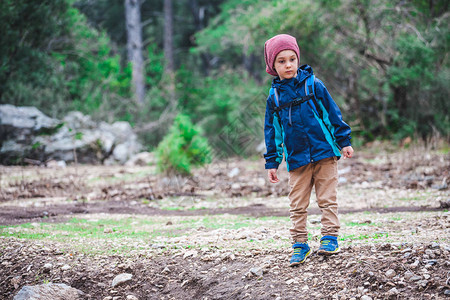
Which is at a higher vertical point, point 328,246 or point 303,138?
point 303,138

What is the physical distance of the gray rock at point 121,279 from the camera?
11.4 feet

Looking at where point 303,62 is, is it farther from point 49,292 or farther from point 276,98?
point 49,292

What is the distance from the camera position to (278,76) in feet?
11.3

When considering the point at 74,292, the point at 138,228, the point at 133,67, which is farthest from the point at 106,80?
the point at 74,292

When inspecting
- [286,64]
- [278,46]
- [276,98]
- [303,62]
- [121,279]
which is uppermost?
[303,62]

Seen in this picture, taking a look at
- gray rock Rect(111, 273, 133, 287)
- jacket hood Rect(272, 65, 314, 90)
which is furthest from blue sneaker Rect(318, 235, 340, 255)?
gray rock Rect(111, 273, 133, 287)

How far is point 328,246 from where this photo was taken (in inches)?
127

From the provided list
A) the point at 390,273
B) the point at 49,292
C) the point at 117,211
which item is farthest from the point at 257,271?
the point at 117,211

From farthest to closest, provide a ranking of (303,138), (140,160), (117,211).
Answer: (140,160), (117,211), (303,138)

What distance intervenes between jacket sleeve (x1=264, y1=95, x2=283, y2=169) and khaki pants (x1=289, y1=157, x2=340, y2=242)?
0.18 m

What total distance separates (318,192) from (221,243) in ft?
4.03

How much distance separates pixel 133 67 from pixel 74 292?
61.1 ft

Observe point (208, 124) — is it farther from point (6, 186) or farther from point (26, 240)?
point (26, 240)

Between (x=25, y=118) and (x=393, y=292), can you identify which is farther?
(x=25, y=118)
